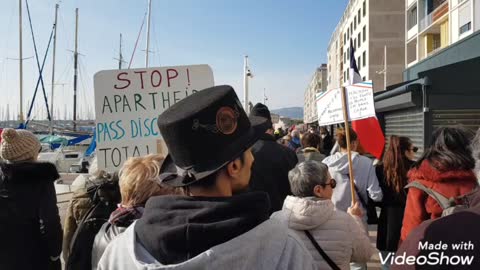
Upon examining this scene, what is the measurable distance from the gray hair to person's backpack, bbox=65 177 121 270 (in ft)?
3.97

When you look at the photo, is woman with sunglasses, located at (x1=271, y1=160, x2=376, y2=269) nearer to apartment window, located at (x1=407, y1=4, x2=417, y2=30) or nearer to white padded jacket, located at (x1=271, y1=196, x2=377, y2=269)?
white padded jacket, located at (x1=271, y1=196, x2=377, y2=269)

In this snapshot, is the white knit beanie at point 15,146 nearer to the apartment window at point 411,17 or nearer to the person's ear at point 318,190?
the person's ear at point 318,190

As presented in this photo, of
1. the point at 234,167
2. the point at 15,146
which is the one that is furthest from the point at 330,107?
the point at 234,167

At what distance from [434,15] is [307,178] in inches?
1253

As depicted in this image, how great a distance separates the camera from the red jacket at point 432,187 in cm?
257

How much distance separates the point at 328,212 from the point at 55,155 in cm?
1956

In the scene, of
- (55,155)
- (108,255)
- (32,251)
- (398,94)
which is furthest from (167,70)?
(55,155)

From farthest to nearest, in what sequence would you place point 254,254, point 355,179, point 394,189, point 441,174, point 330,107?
1. point 330,107
2. point 355,179
3. point 394,189
4. point 441,174
5. point 254,254

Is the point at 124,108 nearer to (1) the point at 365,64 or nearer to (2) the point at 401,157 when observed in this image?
(2) the point at 401,157

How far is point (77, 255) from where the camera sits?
8.14 feet

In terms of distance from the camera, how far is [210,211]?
122cm

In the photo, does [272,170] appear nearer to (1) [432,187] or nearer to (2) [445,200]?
(1) [432,187]

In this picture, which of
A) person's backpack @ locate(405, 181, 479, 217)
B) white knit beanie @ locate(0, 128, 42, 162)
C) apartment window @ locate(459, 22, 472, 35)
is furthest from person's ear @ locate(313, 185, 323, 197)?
apartment window @ locate(459, 22, 472, 35)

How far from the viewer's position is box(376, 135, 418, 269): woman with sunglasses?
411 cm
